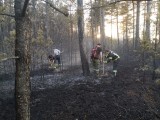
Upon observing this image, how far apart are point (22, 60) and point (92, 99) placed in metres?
6.15

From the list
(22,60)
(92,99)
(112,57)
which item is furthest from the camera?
(112,57)

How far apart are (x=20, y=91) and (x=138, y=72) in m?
12.7

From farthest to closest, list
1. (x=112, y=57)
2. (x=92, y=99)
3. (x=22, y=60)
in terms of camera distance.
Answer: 1. (x=112, y=57)
2. (x=92, y=99)
3. (x=22, y=60)

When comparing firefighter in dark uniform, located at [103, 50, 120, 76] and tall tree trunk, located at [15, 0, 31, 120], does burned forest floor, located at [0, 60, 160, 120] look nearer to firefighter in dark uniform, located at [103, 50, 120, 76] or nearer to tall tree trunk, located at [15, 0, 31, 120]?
firefighter in dark uniform, located at [103, 50, 120, 76]

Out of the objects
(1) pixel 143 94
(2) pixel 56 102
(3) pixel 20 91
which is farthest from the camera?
(1) pixel 143 94

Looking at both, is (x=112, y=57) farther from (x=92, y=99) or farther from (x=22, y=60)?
(x=22, y=60)


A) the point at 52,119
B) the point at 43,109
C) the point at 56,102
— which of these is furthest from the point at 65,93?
the point at 52,119

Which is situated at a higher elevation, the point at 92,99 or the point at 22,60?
the point at 22,60

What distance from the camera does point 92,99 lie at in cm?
1152

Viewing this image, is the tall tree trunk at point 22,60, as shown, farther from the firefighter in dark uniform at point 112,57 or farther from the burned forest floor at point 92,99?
the firefighter in dark uniform at point 112,57

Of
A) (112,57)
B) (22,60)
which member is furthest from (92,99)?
(22,60)

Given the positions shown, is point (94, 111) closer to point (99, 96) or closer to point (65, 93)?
point (99, 96)

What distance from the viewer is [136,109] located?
10438 millimetres

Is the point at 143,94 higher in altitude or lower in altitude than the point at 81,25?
lower
